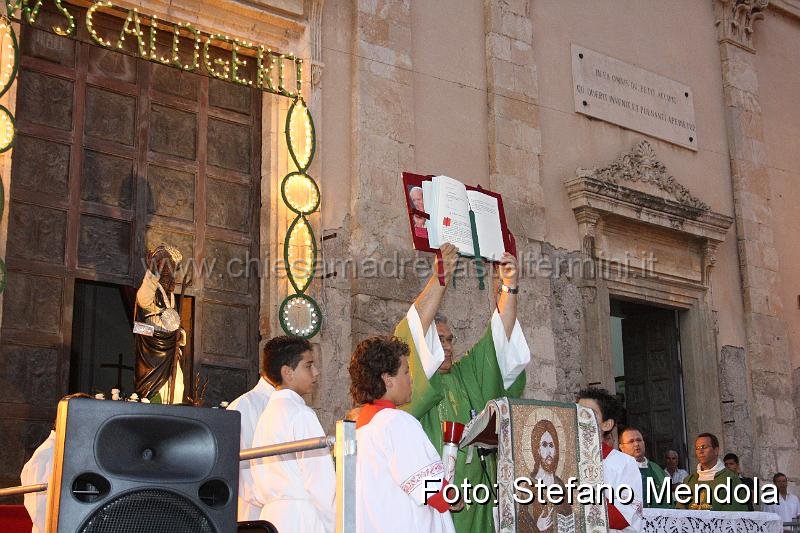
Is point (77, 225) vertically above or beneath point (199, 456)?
above

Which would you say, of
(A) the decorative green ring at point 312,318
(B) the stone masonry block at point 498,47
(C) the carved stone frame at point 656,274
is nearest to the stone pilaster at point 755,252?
(C) the carved stone frame at point 656,274

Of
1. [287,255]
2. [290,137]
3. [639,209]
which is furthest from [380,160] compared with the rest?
[639,209]

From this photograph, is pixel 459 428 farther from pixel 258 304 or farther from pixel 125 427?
pixel 258 304

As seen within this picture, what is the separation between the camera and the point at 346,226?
A: 9.98 metres

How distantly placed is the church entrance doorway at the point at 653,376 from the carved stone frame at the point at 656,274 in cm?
13

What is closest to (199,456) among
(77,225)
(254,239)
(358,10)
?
(77,225)

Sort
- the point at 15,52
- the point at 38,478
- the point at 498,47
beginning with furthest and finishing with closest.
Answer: the point at 498,47, the point at 15,52, the point at 38,478

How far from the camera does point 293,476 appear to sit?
5121 mm

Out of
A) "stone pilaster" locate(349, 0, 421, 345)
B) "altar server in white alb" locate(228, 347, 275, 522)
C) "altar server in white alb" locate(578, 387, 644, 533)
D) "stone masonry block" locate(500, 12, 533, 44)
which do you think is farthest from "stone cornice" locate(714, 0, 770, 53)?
"altar server in white alb" locate(228, 347, 275, 522)

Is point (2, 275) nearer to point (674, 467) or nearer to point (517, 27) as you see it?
point (517, 27)

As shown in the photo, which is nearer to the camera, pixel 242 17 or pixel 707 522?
pixel 707 522

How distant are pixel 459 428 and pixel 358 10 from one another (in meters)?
6.02

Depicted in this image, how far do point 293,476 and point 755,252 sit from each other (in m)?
9.86

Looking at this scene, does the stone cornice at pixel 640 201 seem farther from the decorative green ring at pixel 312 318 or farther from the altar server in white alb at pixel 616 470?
the altar server in white alb at pixel 616 470
